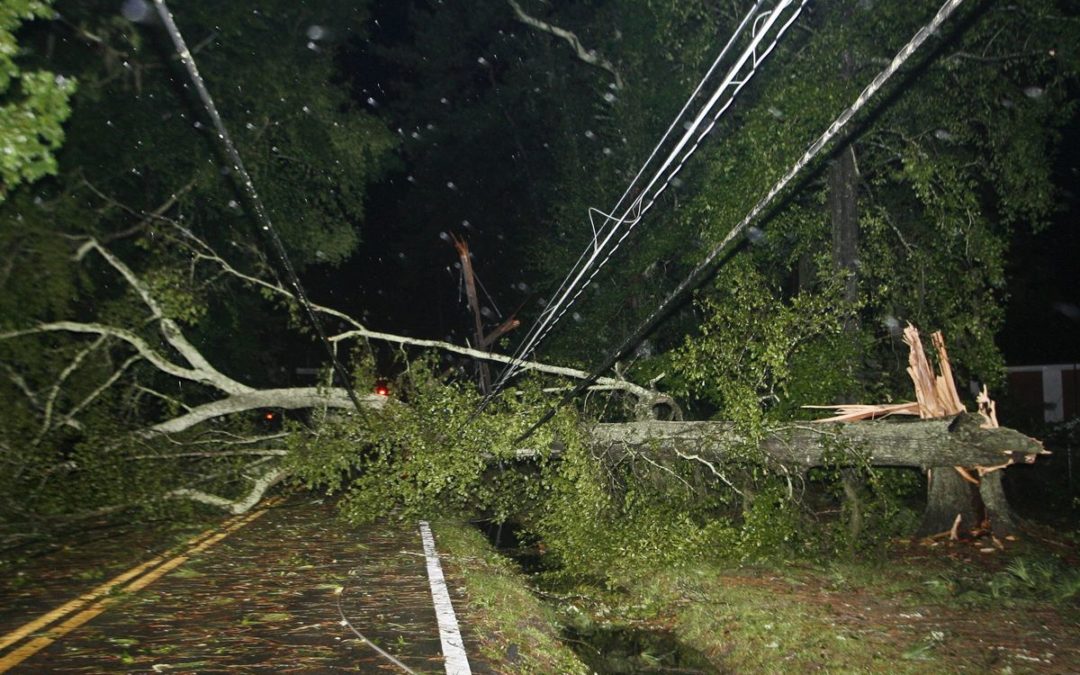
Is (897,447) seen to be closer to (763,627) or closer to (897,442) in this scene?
(897,442)

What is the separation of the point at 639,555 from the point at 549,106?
1854 cm

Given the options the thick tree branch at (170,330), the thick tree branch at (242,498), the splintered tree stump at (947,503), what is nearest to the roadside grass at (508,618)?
the thick tree branch at (242,498)

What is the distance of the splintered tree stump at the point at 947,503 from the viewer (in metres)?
11.4

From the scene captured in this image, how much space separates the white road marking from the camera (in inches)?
241

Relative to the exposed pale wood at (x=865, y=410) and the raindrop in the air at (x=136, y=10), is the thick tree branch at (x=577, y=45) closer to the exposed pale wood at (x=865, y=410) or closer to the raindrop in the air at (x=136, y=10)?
the raindrop in the air at (x=136, y=10)

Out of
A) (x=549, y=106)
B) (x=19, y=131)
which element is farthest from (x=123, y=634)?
(x=549, y=106)

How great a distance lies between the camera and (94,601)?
824cm

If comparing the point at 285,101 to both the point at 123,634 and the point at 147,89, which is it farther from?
the point at 123,634

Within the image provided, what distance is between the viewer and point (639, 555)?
1034cm

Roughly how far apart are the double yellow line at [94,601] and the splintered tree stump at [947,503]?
8.90 meters

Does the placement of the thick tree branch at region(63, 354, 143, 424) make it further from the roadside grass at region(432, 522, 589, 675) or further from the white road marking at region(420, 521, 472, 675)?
the roadside grass at region(432, 522, 589, 675)

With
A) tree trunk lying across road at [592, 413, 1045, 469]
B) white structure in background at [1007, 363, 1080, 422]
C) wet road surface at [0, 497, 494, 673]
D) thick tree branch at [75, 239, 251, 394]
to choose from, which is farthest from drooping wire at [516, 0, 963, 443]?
white structure in background at [1007, 363, 1080, 422]

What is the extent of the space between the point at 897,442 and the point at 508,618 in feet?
17.5

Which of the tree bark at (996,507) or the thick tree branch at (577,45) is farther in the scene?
the thick tree branch at (577,45)
